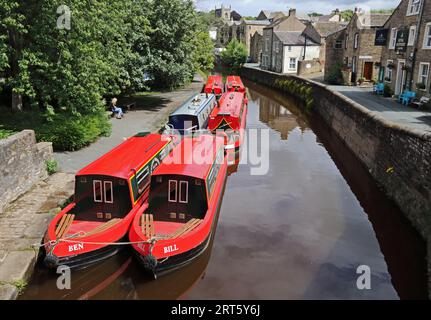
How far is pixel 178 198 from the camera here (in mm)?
11047

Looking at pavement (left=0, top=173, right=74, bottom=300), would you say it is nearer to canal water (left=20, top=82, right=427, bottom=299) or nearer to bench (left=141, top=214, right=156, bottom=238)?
canal water (left=20, top=82, right=427, bottom=299)

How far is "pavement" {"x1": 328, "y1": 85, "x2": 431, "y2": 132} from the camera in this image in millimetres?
19125

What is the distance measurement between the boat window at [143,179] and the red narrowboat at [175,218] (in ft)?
2.35

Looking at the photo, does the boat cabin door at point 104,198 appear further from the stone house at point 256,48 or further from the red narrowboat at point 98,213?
the stone house at point 256,48

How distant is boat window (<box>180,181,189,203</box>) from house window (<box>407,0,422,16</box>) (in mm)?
22928

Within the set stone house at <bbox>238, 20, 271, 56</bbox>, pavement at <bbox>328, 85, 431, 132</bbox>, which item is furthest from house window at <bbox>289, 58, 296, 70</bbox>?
stone house at <bbox>238, 20, 271, 56</bbox>

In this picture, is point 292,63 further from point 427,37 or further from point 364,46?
point 427,37

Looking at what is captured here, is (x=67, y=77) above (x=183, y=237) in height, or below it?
above

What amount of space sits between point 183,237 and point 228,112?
13.2 metres

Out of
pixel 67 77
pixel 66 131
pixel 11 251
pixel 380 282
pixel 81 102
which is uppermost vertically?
pixel 67 77

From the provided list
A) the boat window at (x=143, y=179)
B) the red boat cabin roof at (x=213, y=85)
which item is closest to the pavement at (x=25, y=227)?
the boat window at (x=143, y=179)

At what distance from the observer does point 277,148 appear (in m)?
23.2
